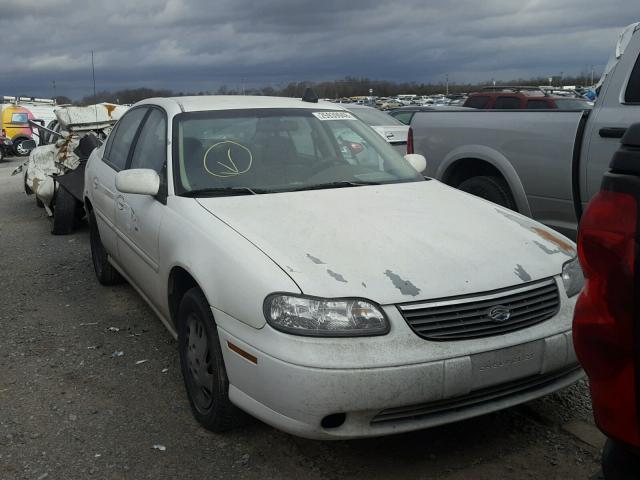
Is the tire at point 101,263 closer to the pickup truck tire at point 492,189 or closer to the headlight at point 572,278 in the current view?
the pickup truck tire at point 492,189

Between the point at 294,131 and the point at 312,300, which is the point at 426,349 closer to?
the point at 312,300

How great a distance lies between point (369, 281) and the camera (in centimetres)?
286

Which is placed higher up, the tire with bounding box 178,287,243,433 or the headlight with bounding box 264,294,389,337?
the headlight with bounding box 264,294,389,337

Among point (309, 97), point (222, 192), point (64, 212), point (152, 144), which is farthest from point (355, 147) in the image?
point (64, 212)

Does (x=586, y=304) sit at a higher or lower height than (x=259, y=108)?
lower

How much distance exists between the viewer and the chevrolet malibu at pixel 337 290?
107 inches

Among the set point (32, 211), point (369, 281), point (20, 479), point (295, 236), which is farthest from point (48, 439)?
point (32, 211)

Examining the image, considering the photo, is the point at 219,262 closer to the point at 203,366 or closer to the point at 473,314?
the point at 203,366

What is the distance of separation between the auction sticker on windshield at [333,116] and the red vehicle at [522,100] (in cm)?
1009

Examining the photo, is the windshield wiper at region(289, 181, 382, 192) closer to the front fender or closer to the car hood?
the car hood

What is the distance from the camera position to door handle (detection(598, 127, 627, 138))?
4.80m

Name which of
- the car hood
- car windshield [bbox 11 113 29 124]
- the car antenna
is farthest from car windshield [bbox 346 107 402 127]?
car windshield [bbox 11 113 29 124]

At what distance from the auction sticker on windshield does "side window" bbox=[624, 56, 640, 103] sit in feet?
6.41

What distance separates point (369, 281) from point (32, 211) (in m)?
9.34
